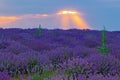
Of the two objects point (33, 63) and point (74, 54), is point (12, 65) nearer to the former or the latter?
point (33, 63)

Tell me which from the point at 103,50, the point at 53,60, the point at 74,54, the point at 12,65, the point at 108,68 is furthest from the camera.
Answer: the point at 103,50

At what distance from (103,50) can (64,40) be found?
6.34m

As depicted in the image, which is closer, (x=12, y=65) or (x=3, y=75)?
(x=3, y=75)

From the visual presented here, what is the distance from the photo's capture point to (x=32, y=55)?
823 cm

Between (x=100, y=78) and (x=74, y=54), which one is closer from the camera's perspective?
(x=100, y=78)

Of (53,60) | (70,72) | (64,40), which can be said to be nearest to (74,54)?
(53,60)

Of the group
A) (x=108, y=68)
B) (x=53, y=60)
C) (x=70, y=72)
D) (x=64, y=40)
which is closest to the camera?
(x=70, y=72)

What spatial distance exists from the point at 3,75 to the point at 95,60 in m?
2.74

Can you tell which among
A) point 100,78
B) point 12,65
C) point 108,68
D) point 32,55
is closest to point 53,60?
point 32,55

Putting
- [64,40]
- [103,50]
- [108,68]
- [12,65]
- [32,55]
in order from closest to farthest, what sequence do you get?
[108,68], [12,65], [32,55], [103,50], [64,40]

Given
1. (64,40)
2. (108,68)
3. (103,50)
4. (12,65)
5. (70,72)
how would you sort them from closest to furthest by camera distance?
(70,72)
(108,68)
(12,65)
(103,50)
(64,40)

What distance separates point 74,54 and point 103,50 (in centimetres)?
115

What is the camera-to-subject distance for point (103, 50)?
408 inches

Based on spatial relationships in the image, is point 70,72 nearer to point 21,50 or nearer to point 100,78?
point 100,78
